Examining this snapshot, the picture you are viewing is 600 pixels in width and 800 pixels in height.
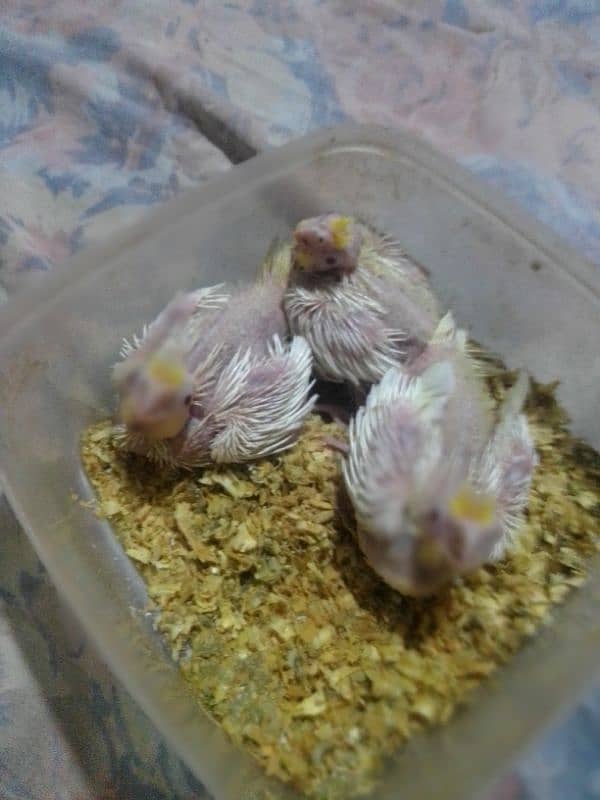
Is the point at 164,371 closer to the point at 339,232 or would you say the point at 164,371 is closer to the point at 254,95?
the point at 339,232

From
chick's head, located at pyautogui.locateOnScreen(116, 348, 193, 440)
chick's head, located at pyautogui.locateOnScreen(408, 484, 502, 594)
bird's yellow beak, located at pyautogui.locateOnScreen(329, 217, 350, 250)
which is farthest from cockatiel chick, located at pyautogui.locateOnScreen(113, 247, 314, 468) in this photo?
chick's head, located at pyautogui.locateOnScreen(408, 484, 502, 594)

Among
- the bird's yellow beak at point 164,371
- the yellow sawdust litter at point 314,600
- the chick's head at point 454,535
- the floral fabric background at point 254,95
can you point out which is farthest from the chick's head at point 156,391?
the floral fabric background at point 254,95

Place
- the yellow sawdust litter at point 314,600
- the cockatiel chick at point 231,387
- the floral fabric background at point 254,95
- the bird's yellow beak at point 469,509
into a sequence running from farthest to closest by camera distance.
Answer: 1. the floral fabric background at point 254,95
2. the cockatiel chick at point 231,387
3. the yellow sawdust litter at point 314,600
4. the bird's yellow beak at point 469,509

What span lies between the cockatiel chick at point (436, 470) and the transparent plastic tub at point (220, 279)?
0.31 ft

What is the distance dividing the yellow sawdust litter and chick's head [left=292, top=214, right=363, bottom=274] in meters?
0.18

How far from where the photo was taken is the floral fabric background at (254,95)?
1.00m

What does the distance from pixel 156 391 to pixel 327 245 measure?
0.24 m

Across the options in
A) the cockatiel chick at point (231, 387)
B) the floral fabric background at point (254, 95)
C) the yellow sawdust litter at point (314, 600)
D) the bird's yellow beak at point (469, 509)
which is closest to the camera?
the bird's yellow beak at point (469, 509)

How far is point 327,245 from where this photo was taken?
0.72 m

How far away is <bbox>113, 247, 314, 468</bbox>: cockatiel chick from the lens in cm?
73

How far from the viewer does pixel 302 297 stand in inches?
30.5

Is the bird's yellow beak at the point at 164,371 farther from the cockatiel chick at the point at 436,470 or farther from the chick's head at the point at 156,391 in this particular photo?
the cockatiel chick at the point at 436,470

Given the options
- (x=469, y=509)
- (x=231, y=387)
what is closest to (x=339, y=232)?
(x=231, y=387)

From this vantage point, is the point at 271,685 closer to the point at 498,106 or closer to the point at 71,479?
the point at 71,479
